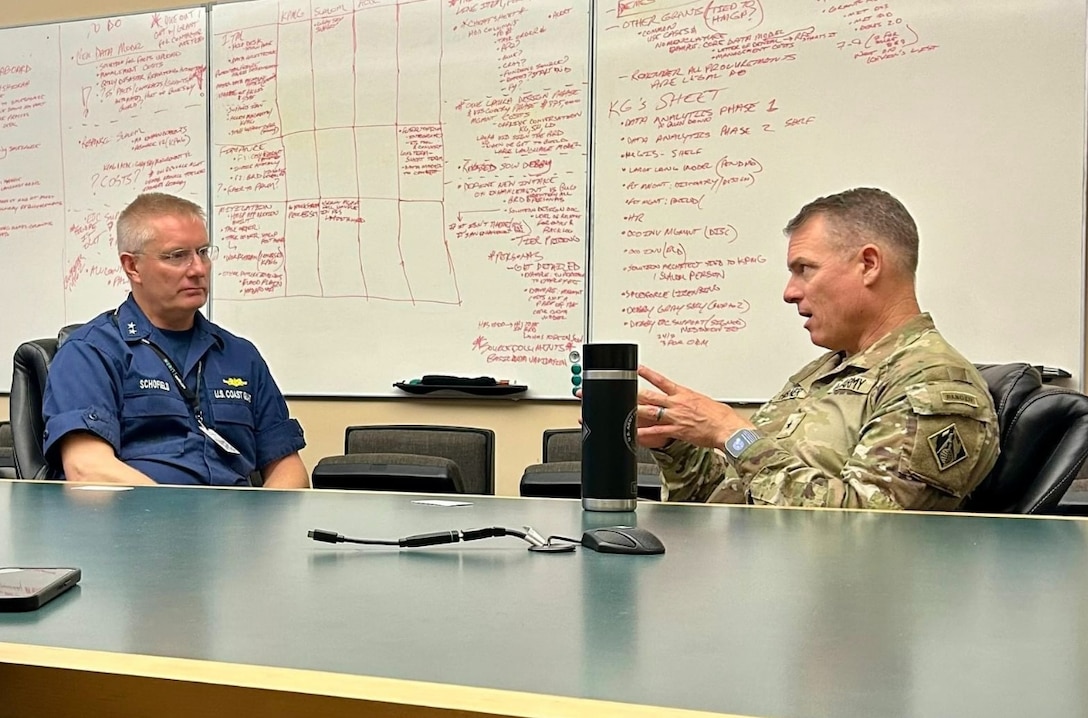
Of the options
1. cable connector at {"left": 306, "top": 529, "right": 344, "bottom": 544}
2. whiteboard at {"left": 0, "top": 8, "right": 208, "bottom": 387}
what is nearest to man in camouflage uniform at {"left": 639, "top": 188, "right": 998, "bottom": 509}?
cable connector at {"left": 306, "top": 529, "right": 344, "bottom": 544}

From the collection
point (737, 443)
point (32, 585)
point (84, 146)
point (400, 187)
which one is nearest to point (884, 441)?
point (737, 443)

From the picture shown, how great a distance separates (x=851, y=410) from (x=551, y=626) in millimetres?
1220

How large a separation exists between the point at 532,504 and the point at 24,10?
3661mm

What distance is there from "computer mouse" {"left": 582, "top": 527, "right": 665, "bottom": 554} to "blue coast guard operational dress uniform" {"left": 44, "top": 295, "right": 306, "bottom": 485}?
1.51 metres

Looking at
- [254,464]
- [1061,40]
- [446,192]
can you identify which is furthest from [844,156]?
[254,464]

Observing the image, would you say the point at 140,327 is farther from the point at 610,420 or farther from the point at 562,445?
the point at 610,420

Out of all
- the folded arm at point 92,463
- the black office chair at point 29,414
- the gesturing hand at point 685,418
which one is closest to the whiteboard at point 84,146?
the black office chair at point 29,414

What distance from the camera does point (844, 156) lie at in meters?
3.09

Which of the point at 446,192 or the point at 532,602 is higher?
the point at 446,192

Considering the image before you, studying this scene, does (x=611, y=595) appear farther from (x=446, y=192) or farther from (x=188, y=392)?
(x=446, y=192)

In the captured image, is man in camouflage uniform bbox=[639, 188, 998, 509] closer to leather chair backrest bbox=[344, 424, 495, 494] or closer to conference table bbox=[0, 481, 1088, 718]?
conference table bbox=[0, 481, 1088, 718]

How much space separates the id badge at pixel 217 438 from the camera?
7.61 feet

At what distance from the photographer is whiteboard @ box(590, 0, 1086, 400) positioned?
113 inches

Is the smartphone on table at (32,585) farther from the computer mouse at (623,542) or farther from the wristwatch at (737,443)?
the wristwatch at (737,443)
